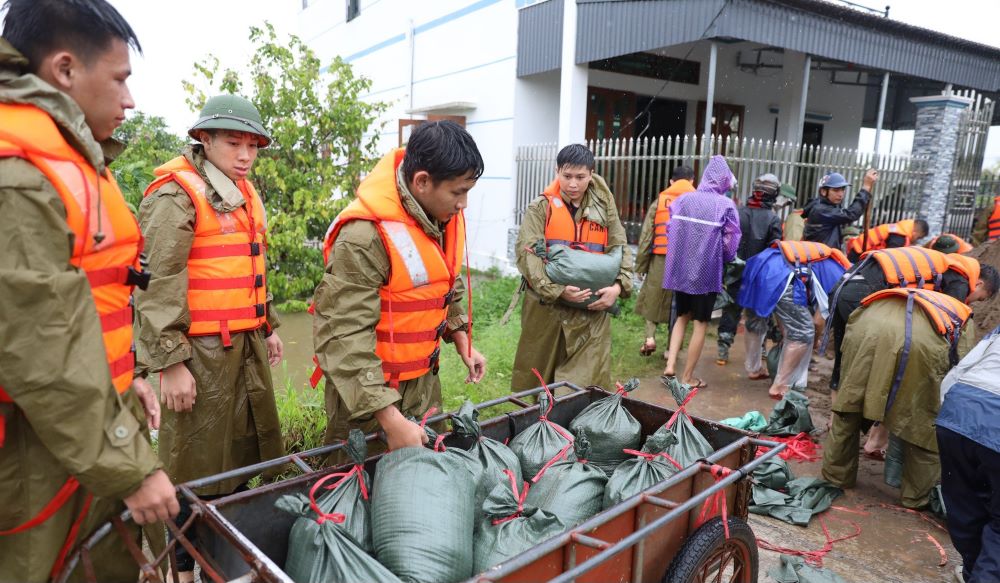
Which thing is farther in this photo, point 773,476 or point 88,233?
point 773,476

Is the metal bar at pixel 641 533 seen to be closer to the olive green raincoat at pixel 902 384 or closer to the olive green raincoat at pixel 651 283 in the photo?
the olive green raincoat at pixel 902 384

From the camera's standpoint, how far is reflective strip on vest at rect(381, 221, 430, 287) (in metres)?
2.21

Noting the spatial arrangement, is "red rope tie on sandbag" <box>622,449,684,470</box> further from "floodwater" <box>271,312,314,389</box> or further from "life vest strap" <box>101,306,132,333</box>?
"floodwater" <box>271,312,314,389</box>

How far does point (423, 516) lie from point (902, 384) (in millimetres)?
3035

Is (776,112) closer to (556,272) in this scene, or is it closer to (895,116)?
(895,116)

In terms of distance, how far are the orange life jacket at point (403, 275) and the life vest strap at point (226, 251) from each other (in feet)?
1.86

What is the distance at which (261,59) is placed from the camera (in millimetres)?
8070

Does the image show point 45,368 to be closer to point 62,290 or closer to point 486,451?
point 62,290

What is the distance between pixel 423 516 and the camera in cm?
168

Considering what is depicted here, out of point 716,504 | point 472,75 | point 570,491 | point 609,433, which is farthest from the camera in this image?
point 472,75

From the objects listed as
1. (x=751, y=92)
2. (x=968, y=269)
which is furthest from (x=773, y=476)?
(x=751, y=92)

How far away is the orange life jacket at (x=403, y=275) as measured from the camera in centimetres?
222

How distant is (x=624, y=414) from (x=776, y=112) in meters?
10.6

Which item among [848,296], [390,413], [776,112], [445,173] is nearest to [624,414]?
[390,413]
